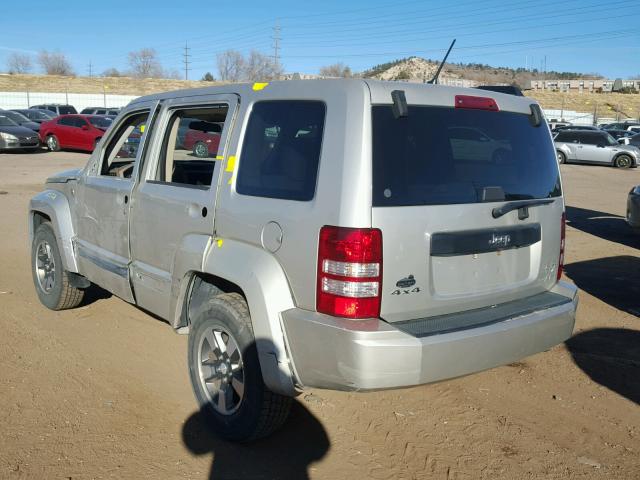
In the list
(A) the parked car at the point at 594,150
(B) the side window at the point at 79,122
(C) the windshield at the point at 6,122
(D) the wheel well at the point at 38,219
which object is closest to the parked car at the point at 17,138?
(C) the windshield at the point at 6,122

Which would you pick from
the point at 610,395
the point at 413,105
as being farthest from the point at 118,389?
the point at 610,395

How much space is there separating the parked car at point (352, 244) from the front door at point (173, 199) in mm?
18

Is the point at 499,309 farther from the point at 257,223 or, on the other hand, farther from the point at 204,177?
the point at 204,177

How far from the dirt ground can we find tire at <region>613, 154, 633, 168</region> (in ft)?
75.1

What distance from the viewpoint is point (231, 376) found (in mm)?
3545

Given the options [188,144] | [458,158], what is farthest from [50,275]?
[458,158]

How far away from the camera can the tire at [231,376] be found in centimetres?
331

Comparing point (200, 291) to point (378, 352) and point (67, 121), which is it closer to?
point (378, 352)

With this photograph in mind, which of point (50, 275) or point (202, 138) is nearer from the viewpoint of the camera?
point (202, 138)

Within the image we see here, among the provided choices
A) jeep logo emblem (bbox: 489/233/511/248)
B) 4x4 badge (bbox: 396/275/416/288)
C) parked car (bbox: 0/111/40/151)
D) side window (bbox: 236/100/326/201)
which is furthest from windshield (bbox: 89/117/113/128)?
4x4 badge (bbox: 396/275/416/288)

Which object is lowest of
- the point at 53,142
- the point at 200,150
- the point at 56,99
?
the point at 53,142

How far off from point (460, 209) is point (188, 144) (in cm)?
250

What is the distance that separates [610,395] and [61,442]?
11.9ft

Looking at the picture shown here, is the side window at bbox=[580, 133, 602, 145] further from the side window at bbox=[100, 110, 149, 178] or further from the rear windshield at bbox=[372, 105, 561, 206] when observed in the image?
the side window at bbox=[100, 110, 149, 178]
